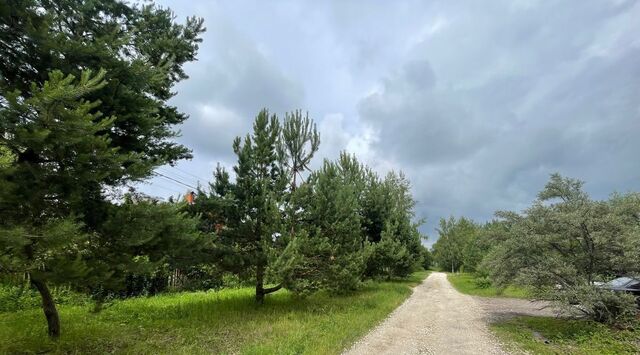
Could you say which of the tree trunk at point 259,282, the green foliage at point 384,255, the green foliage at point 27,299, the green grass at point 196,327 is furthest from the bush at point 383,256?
the green foliage at point 27,299

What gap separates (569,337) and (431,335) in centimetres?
381

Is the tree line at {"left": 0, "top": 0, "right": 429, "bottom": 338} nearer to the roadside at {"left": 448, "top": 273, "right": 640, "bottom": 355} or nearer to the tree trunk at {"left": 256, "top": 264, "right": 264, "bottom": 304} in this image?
the tree trunk at {"left": 256, "top": 264, "right": 264, "bottom": 304}

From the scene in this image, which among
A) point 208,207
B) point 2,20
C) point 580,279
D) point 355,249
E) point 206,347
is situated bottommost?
point 206,347

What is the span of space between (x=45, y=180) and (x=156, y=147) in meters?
3.88

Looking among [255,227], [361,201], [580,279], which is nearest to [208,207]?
[255,227]

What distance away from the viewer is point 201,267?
12.1 m

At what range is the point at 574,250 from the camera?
10.9m

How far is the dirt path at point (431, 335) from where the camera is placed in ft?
26.9

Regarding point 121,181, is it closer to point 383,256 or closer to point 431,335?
point 431,335

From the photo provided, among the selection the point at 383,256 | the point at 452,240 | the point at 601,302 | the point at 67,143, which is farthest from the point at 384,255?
the point at 452,240

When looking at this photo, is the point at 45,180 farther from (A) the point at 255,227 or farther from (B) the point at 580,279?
(B) the point at 580,279

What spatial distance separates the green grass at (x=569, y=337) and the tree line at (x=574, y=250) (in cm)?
51

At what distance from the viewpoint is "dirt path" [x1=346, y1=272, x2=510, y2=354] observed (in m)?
8.20

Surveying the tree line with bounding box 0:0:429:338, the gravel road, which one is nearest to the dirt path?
the gravel road
